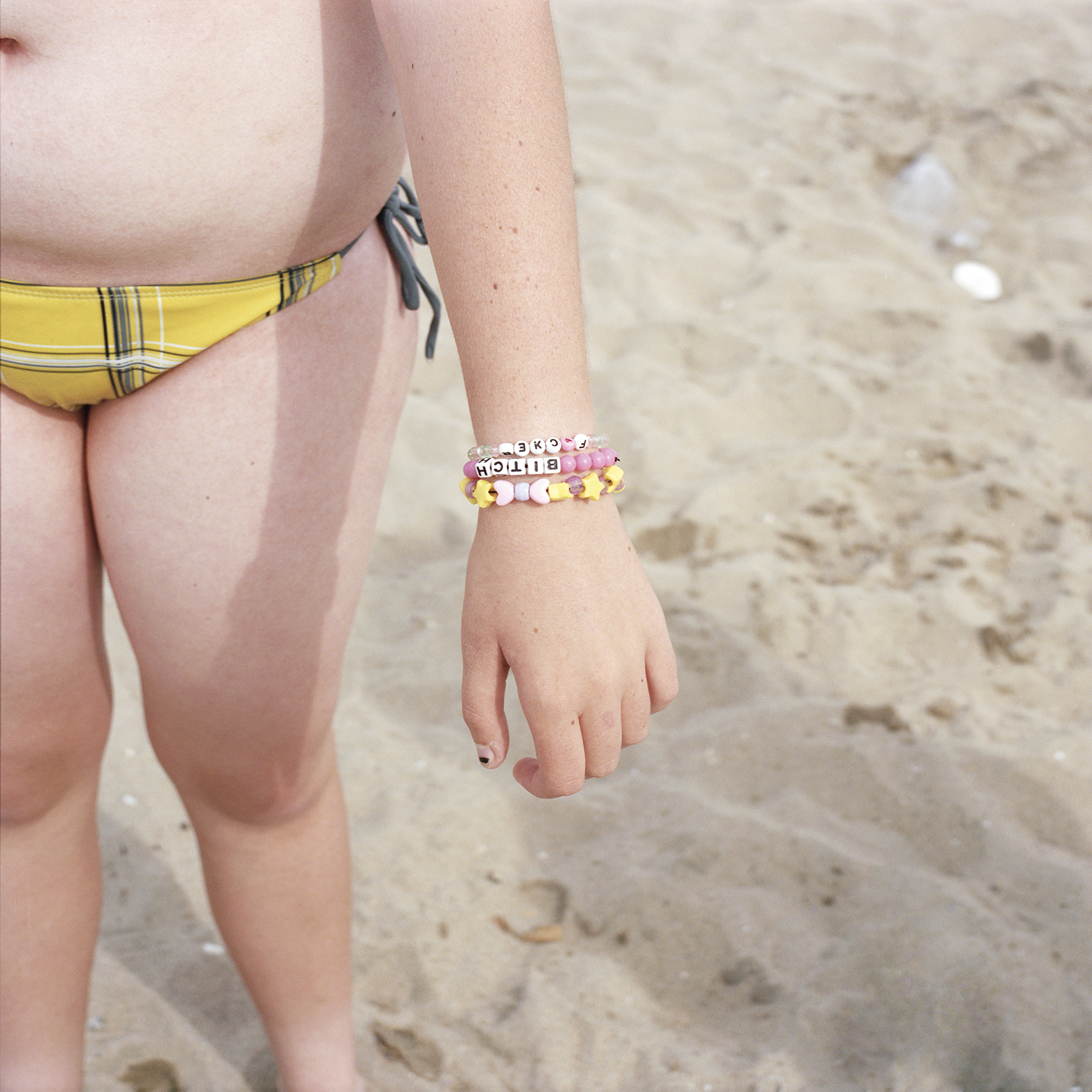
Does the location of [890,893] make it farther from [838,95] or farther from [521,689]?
[838,95]

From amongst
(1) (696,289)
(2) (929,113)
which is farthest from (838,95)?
(1) (696,289)

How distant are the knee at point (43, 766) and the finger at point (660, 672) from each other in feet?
2.07

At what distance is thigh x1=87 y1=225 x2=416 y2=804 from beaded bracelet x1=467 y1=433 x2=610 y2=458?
0.29 metres

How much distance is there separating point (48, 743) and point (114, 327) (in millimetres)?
440

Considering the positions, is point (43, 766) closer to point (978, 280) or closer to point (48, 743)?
point (48, 743)

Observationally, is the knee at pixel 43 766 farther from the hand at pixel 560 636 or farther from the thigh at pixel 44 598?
the hand at pixel 560 636

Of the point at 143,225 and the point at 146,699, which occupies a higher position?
the point at 143,225

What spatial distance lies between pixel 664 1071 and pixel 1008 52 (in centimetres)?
433

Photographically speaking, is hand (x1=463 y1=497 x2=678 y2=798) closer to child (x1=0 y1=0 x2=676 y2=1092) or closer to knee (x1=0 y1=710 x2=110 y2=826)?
child (x1=0 y1=0 x2=676 y2=1092)

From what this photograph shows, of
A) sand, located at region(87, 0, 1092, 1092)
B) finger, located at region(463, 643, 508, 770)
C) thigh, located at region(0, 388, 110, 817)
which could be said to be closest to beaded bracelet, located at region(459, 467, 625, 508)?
finger, located at region(463, 643, 508, 770)

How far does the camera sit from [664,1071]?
157 cm

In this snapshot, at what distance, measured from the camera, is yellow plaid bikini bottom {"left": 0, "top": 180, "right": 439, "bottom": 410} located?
93 centimetres

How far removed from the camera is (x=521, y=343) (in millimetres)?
788

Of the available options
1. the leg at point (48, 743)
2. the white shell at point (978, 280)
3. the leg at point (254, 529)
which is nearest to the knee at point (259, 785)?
the leg at point (254, 529)
